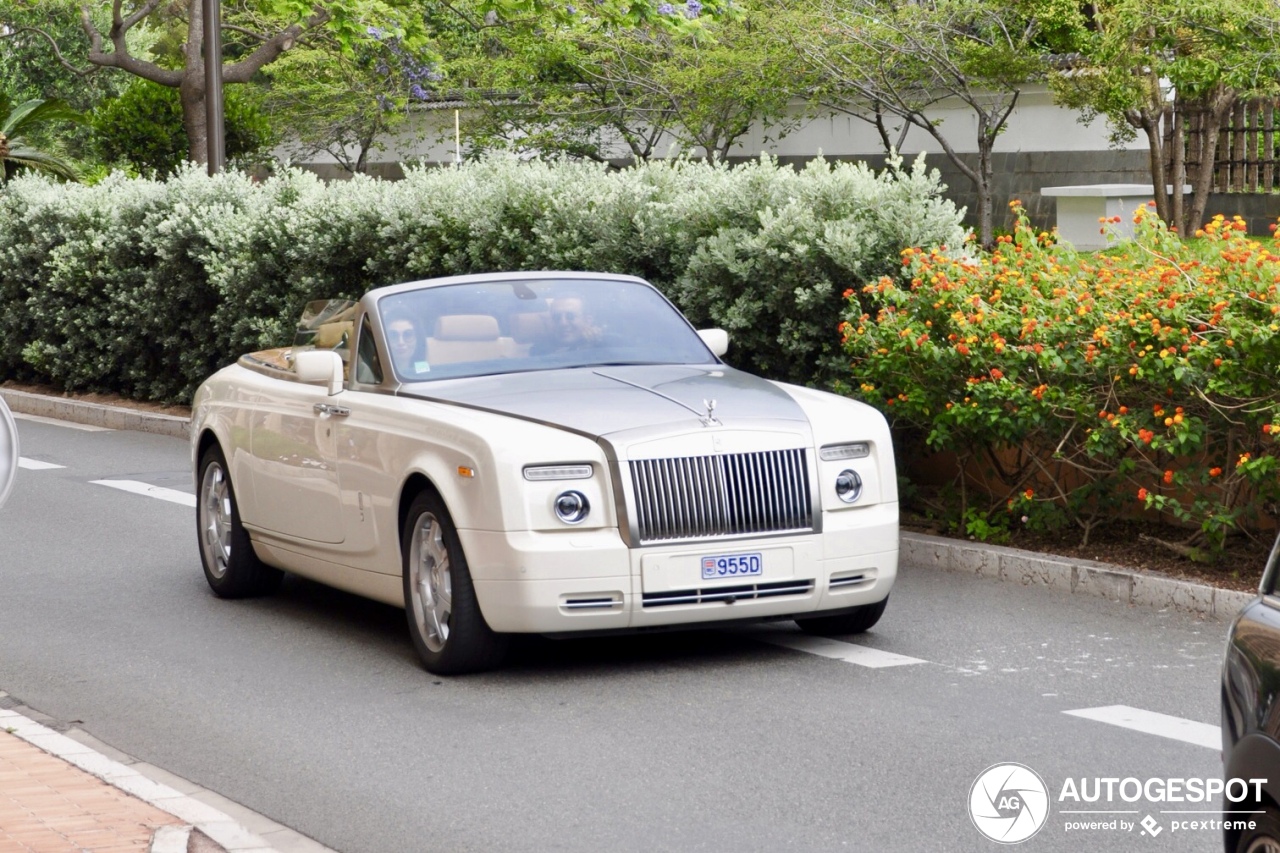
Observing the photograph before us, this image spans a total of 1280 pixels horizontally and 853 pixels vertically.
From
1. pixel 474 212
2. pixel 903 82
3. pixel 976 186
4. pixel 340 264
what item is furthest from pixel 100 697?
pixel 976 186

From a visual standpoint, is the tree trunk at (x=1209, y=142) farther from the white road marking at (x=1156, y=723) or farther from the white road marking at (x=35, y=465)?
the white road marking at (x=1156, y=723)

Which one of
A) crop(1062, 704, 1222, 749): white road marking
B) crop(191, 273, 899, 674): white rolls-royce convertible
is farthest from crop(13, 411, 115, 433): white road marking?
crop(1062, 704, 1222, 749): white road marking

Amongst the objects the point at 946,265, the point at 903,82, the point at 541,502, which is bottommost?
the point at 541,502

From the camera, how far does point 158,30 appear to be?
61156 mm

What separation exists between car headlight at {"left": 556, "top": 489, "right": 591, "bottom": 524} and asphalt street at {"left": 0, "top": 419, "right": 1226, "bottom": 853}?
2.30 ft

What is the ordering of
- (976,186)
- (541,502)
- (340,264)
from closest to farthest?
(541,502), (340,264), (976,186)

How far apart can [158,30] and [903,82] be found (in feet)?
130

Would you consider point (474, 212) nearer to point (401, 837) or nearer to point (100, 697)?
point (100, 697)

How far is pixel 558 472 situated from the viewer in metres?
7.37

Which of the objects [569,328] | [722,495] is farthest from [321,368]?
[722,495]

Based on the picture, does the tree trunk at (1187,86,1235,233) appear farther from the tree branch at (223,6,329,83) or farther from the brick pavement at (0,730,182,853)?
the brick pavement at (0,730,182,853)

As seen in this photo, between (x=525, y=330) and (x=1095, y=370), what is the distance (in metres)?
2.94

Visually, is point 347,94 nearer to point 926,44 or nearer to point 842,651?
point 926,44

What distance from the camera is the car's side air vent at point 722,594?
7422mm
